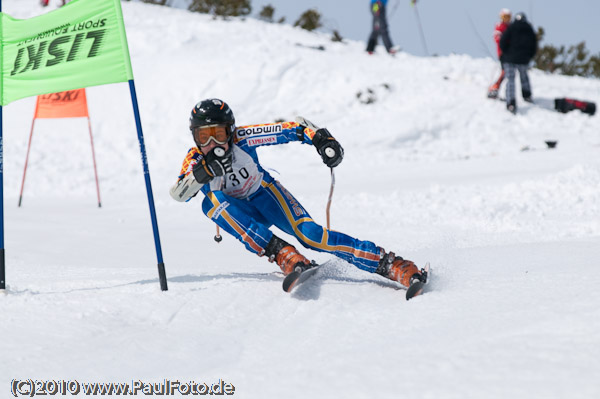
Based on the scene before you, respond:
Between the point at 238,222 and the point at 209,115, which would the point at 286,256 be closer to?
the point at 238,222

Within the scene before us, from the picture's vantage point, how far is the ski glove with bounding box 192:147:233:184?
3830 mm

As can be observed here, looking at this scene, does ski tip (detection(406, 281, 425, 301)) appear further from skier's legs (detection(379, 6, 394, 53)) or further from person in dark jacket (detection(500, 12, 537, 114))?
skier's legs (detection(379, 6, 394, 53))

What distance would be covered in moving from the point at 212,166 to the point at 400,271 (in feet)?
4.56

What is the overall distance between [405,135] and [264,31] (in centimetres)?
728

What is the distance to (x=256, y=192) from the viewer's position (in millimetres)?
4344

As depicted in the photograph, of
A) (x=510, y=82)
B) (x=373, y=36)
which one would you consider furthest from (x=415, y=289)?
(x=373, y=36)

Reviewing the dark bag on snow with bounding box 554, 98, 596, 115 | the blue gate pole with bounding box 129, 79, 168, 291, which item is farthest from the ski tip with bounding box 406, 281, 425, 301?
the dark bag on snow with bounding box 554, 98, 596, 115

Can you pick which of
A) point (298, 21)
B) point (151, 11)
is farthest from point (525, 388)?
point (298, 21)

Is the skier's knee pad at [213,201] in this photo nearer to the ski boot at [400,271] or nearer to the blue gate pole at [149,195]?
the blue gate pole at [149,195]

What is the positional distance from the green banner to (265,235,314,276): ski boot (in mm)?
1457

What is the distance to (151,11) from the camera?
19.4 meters

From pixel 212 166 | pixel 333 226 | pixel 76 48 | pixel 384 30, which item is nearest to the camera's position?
pixel 212 166

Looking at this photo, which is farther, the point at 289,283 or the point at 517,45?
the point at 517,45

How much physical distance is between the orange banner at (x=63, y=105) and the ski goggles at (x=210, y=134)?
7040 millimetres
